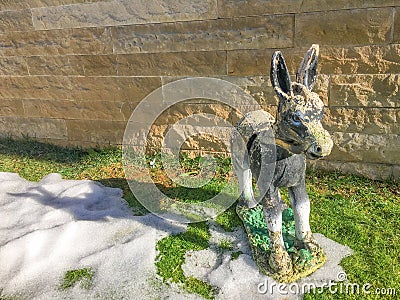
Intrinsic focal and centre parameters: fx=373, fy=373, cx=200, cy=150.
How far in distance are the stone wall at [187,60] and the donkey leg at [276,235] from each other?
5.35 feet

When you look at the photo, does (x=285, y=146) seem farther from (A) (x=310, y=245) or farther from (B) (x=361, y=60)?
(B) (x=361, y=60)

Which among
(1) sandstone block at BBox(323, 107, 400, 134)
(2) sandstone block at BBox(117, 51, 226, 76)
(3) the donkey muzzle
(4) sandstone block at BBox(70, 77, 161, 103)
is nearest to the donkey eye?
(3) the donkey muzzle

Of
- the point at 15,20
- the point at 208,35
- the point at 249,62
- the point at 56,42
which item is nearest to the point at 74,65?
the point at 56,42

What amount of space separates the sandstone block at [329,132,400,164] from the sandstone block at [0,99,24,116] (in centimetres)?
386

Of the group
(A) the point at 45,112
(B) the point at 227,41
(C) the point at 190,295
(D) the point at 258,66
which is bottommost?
(C) the point at 190,295

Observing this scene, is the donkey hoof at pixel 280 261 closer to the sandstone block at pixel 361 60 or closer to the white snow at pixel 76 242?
the white snow at pixel 76 242

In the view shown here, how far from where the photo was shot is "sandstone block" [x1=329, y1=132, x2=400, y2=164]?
3.49 meters

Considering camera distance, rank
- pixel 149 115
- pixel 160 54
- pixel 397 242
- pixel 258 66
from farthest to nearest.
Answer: pixel 149 115 → pixel 160 54 → pixel 258 66 → pixel 397 242

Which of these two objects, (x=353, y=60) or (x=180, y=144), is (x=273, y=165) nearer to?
(x=353, y=60)

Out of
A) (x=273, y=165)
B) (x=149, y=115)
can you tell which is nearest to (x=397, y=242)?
(x=273, y=165)

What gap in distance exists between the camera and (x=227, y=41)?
363 cm

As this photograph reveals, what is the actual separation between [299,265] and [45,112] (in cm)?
372

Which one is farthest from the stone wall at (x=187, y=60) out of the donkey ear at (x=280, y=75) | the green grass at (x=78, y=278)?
the green grass at (x=78, y=278)

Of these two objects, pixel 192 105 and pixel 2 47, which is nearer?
pixel 192 105
